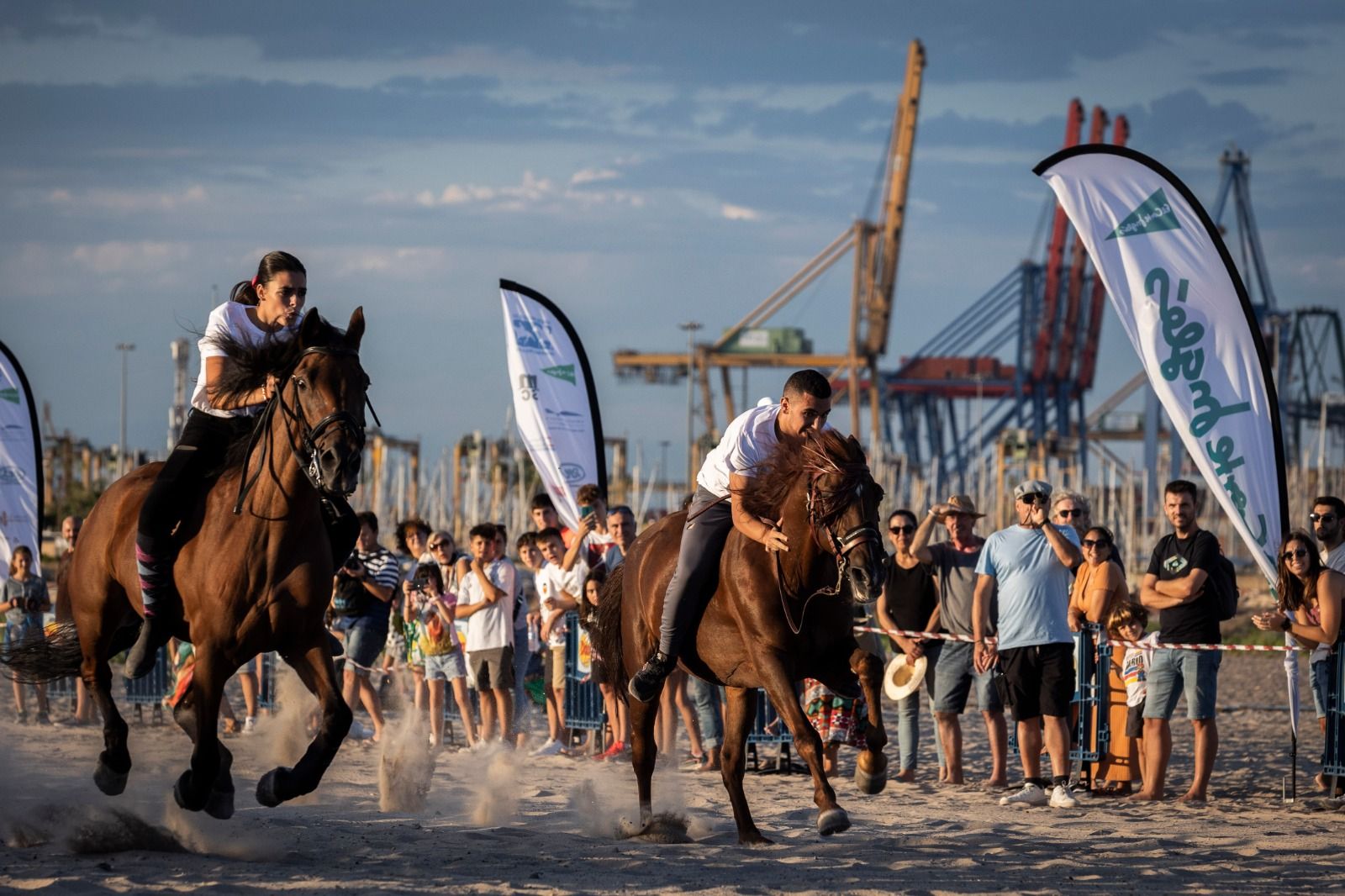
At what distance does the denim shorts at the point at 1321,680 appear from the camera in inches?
409

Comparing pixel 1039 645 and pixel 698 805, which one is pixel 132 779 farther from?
pixel 1039 645

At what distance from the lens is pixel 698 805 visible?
10.2m

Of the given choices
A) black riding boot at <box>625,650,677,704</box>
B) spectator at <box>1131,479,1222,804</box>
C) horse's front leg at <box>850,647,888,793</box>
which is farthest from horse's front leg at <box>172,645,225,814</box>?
spectator at <box>1131,479,1222,804</box>

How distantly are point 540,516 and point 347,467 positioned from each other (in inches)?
304

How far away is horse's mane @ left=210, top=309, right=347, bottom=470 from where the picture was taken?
7016mm

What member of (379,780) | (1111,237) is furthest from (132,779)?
(1111,237)

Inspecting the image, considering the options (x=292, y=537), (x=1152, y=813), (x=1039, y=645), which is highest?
(x=292, y=537)

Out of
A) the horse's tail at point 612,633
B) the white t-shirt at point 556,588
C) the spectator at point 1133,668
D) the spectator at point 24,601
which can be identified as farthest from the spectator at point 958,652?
the spectator at point 24,601

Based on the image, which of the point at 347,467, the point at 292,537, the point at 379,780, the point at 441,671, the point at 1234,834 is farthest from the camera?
the point at 441,671

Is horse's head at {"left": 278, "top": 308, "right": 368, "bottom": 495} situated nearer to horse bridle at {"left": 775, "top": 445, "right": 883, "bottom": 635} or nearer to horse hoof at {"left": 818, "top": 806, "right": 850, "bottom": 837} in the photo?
horse bridle at {"left": 775, "top": 445, "right": 883, "bottom": 635}

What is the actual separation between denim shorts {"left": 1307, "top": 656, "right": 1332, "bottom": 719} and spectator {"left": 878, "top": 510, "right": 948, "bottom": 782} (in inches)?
103

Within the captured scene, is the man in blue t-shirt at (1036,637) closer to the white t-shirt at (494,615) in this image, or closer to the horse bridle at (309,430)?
the white t-shirt at (494,615)

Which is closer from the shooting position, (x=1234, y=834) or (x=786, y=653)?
(x=786, y=653)

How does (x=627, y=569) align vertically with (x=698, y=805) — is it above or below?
above
